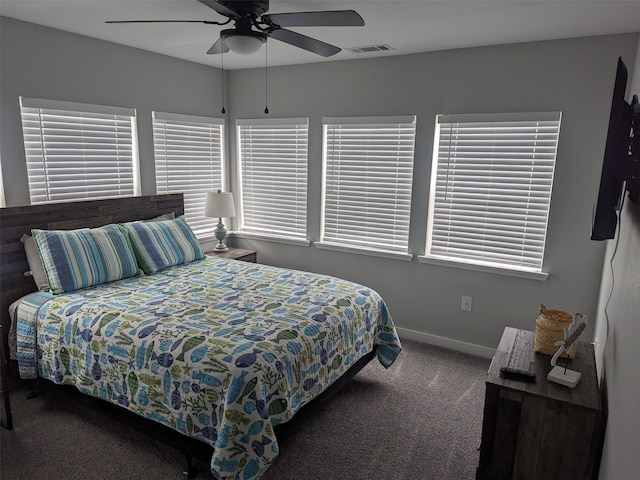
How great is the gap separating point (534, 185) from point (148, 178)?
132 inches

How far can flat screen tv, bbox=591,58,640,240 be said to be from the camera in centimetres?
154

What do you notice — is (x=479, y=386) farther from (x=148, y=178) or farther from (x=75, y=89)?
(x=75, y=89)

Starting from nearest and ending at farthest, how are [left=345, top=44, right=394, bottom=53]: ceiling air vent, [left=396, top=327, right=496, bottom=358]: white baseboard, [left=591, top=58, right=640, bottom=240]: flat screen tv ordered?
[left=591, top=58, right=640, bottom=240]: flat screen tv → [left=345, top=44, right=394, bottom=53]: ceiling air vent → [left=396, top=327, right=496, bottom=358]: white baseboard

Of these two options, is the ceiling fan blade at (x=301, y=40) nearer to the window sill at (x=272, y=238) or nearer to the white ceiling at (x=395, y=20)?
the white ceiling at (x=395, y=20)

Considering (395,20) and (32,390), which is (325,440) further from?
(395,20)

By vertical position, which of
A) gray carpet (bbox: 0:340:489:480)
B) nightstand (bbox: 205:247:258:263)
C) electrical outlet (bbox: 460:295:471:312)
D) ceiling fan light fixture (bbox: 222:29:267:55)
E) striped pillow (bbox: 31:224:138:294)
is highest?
ceiling fan light fixture (bbox: 222:29:267:55)

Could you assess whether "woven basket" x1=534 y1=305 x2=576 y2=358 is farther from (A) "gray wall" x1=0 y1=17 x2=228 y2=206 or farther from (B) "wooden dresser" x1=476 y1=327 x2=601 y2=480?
(A) "gray wall" x1=0 y1=17 x2=228 y2=206

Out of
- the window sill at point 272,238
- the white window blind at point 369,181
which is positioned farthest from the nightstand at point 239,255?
the white window blind at point 369,181

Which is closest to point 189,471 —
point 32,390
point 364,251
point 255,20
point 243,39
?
point 32,390

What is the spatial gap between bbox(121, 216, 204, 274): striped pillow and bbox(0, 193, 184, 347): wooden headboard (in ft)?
0.71

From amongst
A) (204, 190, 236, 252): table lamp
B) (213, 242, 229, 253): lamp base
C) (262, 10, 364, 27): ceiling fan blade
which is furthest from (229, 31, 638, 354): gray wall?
(262, 10, 364, 27): ceiling fan blade

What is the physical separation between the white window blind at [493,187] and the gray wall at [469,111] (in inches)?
3.3

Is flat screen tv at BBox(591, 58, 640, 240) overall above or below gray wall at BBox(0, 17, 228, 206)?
below

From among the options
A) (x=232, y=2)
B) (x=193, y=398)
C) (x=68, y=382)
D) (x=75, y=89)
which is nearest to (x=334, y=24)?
(x=232, y=2)
